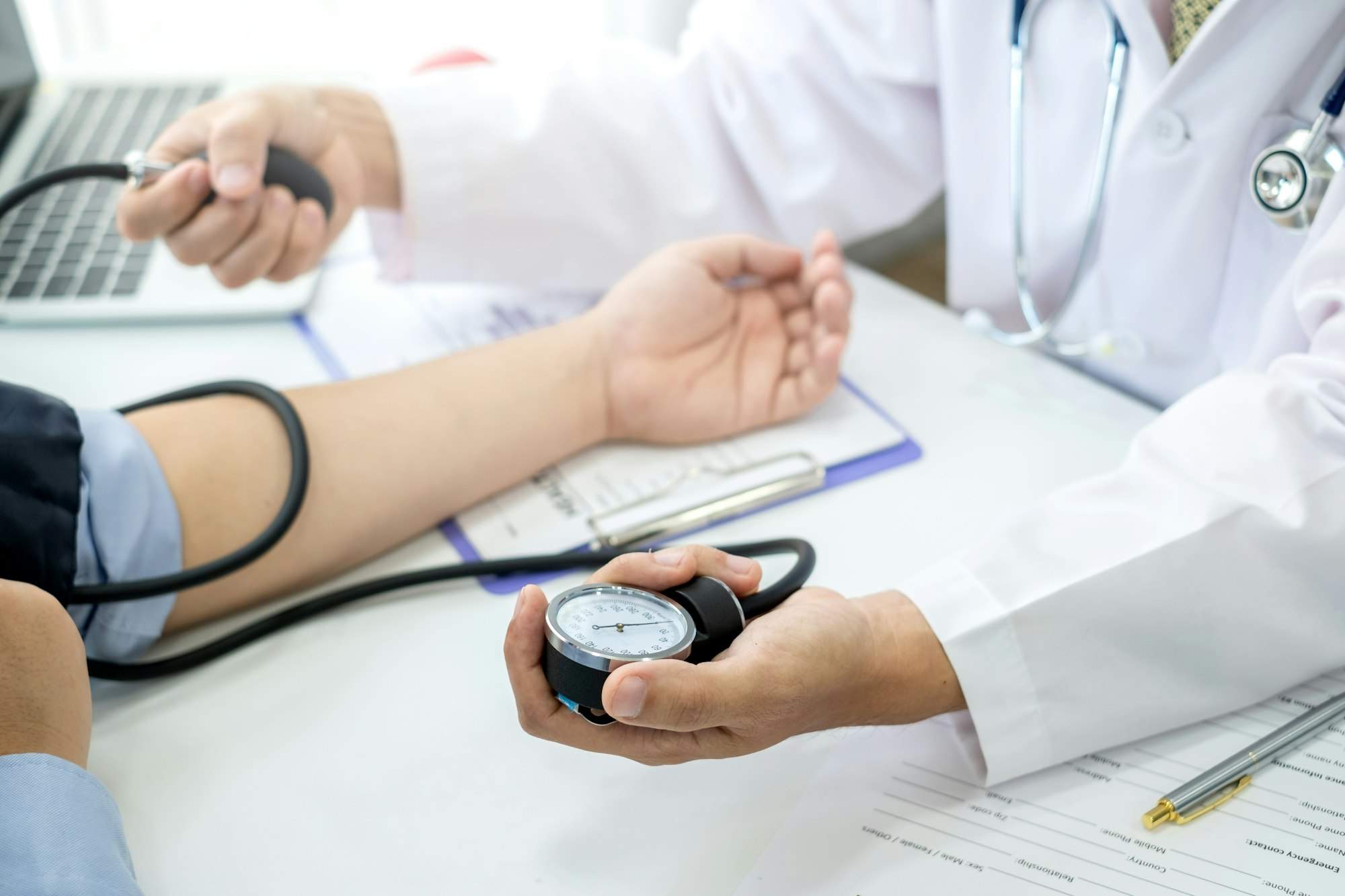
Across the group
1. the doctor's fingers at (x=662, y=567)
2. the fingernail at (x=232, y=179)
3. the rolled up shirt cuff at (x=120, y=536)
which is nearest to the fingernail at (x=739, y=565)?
the doctor's fingers at (x=662, y=567)

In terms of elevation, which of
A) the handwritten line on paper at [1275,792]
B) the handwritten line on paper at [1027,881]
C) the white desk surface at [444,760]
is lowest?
the white desk surface at [444,760]

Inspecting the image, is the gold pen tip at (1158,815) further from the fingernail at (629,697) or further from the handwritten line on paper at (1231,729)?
the fingernail at (629,697)

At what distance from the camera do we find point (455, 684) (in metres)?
0.61

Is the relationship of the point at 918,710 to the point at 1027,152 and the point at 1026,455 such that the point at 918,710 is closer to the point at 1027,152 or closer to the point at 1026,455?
the point at 1026,455

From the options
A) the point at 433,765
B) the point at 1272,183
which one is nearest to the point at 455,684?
the point at 433,765

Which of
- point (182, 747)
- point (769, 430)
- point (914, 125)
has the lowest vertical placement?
point (182, 747)

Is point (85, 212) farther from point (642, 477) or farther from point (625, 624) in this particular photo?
point (625, 624)

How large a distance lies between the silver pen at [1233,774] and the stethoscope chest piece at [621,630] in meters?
0.23

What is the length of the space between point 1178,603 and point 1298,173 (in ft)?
0.87

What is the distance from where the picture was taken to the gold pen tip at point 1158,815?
20.7 inches

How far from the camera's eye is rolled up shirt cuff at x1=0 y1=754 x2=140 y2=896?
430 millimetres

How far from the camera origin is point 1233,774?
0.55m

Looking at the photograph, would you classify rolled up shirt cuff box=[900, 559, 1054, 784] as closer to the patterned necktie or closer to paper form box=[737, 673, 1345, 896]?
paper form box=[737, 673, 1345, 896]

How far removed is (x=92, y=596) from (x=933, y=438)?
0.54 m
